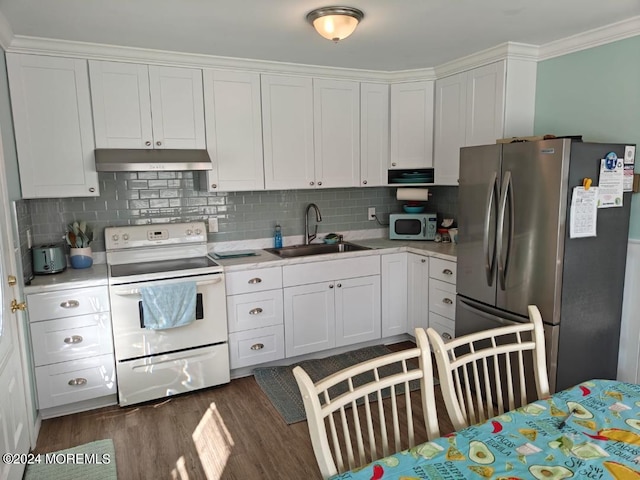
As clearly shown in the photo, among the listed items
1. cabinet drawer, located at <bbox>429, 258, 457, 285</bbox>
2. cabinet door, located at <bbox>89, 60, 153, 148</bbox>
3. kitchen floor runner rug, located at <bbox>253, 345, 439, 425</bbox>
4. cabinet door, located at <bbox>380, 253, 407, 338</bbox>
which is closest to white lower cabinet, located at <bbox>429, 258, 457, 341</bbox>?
cabinet drawer, located at <bbox>429, 258, 457, 285</bbox>

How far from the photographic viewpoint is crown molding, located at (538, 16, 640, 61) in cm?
266

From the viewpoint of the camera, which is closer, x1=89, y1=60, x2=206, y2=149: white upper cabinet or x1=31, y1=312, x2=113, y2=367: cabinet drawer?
x1=31, y1=312, x2=113, y2=367: cabinet drawer

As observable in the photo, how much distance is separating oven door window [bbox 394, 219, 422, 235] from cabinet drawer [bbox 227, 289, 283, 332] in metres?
1.34

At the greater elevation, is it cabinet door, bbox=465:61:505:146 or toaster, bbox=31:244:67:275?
cabinet door, bbox=465:61:505:146

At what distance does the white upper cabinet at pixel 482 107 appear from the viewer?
3.23 meters

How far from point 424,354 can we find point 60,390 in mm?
2499

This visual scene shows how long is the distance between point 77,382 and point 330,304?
1.83 metres

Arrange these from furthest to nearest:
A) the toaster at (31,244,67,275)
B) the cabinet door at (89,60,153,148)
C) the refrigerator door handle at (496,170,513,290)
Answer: the cabinet door at (89,60,153,148) → the toaster at (31,244,67,275) → the refrigerator door handle at (496,170,513,290)

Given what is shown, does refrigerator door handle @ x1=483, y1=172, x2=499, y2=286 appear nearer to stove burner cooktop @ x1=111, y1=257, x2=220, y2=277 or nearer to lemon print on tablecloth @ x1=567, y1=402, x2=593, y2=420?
lemon print on tablecloth @ x1=567, y1=402, x2=593, y2=420

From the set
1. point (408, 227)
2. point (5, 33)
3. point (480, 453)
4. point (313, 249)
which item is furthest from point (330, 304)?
point (5, 33)

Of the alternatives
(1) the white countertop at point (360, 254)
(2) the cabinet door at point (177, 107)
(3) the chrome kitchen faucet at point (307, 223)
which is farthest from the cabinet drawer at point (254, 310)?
(2) the cabinet door at point (177, 107)

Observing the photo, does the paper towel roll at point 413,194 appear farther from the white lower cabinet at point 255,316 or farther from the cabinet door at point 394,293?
the white lower cabinet at point 255,316

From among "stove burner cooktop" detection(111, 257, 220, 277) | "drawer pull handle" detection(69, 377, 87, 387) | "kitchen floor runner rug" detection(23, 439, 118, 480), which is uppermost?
"stove burner cooktop" detection(111, 257, 220, 277)

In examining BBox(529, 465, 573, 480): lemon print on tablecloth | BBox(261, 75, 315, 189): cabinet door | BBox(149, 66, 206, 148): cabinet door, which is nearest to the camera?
BBox(529, 465, 573, 480): lemon print on tablecloth
